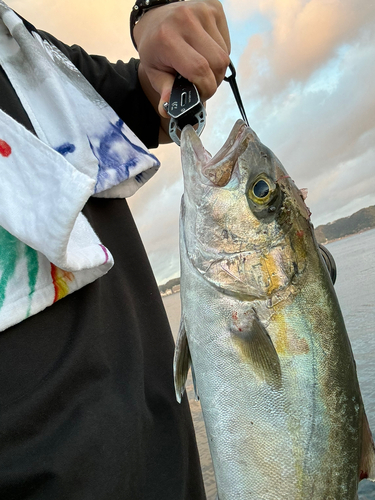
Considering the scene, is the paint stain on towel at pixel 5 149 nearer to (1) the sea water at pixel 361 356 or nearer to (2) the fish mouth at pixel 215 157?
(2) the fish mouth at pixel 215 157

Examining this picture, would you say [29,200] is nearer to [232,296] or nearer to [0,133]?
[0,133]

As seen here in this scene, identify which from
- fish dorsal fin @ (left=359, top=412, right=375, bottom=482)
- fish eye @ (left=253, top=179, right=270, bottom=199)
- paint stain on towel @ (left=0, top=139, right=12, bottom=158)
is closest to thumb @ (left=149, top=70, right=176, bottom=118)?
fish eye @ (left=253, top=179, right=270, bottom=199)

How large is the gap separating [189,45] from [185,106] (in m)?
0.27

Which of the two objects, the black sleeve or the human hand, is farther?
the black sleeve

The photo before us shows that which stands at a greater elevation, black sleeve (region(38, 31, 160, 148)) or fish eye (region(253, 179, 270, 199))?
black sleeve (region(38, 31, 160, 148))

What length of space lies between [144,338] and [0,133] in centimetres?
112

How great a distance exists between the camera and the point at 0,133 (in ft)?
4.34

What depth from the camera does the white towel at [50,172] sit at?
48.8 inches

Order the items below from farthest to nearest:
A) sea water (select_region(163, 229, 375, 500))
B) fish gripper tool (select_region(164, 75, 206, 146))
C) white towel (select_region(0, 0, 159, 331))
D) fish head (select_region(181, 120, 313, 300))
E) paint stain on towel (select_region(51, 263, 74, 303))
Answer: sea water (select_region(163, 229, 375, 500)) → fish gripper tool (select_region(164, 75, 206, 146)) → fish head (select_region(181, 120, 313, 300)) → paint stain on towel (select_region(51, 263, 74, 303)) → white towel (select_region(0, 0, 159, 331))

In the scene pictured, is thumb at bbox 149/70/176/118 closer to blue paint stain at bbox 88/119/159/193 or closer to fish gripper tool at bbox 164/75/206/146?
fish gripper tool at bbox 164/75/206/146

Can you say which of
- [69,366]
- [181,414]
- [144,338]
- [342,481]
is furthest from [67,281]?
[342,481]

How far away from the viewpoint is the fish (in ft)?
4.91

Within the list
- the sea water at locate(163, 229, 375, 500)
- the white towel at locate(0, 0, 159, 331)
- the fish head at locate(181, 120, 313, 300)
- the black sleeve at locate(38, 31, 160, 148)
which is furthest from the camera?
the sea water at locate(163, 229, 375, 500)

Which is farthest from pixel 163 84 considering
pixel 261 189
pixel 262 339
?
pixel 262 339
